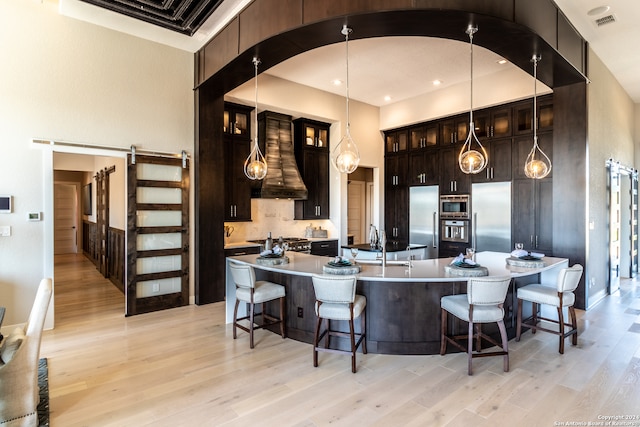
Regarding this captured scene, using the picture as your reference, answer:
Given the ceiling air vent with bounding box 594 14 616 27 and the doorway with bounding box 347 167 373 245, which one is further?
the doorway with bounding box 347 167 373 245

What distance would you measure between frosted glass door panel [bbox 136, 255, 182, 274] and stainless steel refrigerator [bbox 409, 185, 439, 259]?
4693mm

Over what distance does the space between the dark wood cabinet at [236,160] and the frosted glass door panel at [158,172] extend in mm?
935

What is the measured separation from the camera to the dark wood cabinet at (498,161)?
595 cm

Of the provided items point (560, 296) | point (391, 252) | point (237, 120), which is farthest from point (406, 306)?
point (237, 120)

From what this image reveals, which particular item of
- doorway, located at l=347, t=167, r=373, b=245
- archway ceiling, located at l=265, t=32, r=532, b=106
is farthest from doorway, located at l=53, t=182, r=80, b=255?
archway ceiling, located at l=265, t=32, r=532, b=106

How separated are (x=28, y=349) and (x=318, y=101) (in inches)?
223

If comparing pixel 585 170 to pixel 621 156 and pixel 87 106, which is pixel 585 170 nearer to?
pixel 621 156

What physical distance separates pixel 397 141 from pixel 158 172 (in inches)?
197

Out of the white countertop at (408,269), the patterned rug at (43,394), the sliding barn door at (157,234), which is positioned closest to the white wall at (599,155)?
the white countertop at (408,269)

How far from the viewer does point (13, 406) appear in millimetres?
2201

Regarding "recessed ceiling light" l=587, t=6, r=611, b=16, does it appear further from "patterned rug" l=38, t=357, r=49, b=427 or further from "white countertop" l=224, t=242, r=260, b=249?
"patterned rug" l=38, t=357, r=49, b=427

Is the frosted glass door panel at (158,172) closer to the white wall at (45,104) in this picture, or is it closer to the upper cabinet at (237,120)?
the white wall at (45,104)

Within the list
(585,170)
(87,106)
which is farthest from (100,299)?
(585,170)

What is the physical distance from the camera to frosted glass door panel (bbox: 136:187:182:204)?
4833 millimetres
